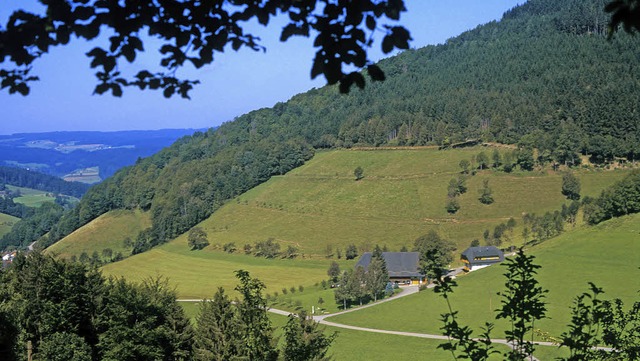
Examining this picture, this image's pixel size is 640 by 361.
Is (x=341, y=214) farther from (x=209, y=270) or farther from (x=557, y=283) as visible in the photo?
(x=557, y=283)

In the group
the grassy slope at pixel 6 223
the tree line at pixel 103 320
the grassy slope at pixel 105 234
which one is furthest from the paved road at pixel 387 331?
the grassy slope at pixel 6 223

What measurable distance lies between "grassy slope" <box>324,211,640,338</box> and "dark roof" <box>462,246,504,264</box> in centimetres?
632

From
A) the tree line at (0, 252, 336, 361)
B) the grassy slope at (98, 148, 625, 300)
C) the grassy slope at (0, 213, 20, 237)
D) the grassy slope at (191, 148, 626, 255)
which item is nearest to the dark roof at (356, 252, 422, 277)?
the grassy slope at (98, 148, 625, 300)

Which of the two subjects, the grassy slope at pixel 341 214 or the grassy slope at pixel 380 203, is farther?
the grassy slope at pixel 380 203

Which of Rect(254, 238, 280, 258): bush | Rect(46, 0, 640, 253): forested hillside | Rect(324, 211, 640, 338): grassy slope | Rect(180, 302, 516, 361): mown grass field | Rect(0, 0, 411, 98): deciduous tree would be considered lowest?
Rect(180, 302, 516, 361): mown grass field

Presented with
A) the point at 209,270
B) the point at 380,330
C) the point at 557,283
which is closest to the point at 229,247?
the point at 209,270

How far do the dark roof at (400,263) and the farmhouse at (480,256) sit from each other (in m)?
5.92

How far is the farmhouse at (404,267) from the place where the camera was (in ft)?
243

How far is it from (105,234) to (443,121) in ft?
245

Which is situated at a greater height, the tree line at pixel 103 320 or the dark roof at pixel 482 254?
the tree line at pixel 103 320

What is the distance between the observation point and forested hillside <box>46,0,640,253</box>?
367 ft

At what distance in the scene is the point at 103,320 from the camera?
25391mm

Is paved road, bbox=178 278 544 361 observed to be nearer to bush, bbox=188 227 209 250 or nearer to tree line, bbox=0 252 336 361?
tree line, bbox=0 252 336 361

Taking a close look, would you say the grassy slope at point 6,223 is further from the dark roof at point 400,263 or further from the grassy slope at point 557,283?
the grassy slope at point 557,283
